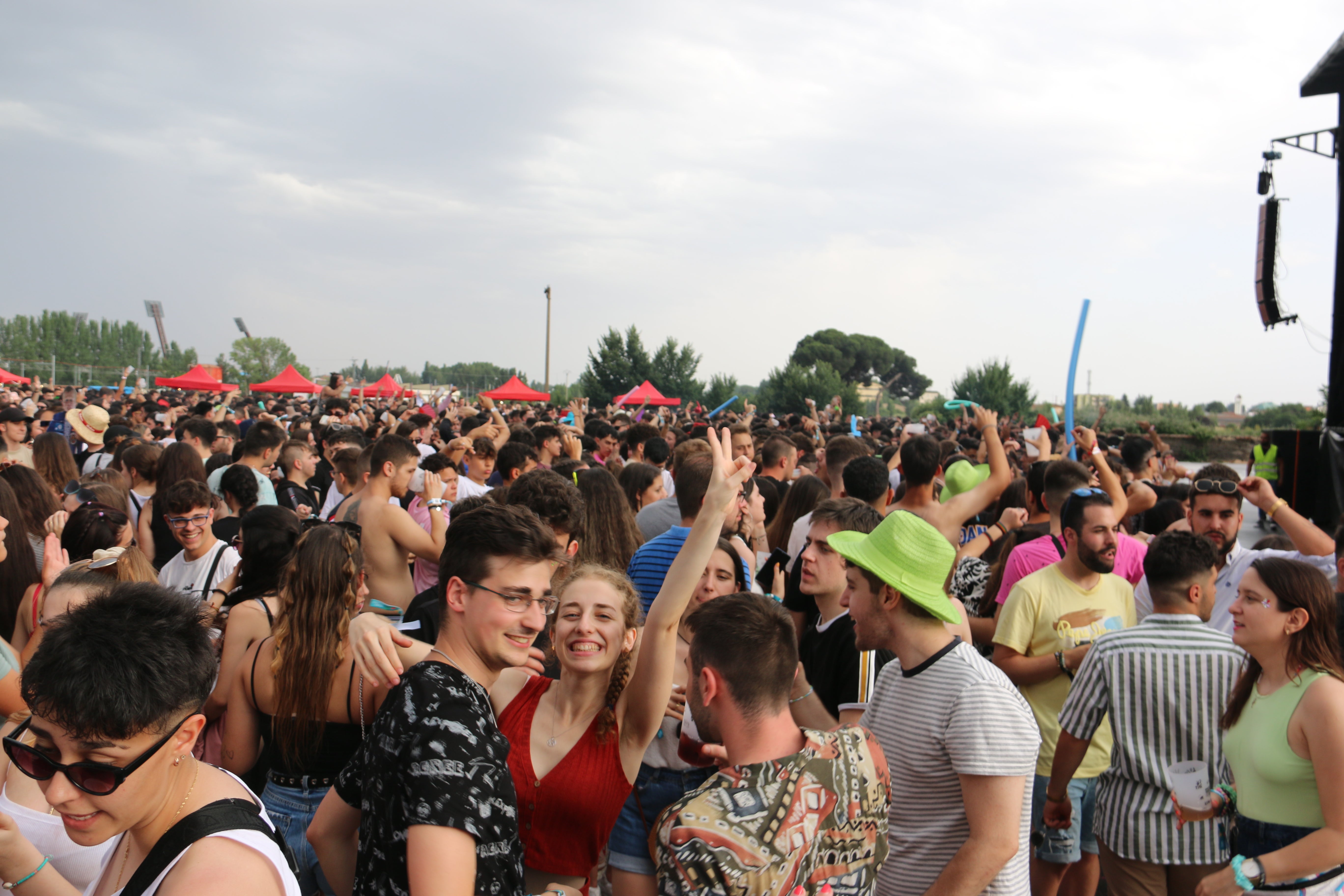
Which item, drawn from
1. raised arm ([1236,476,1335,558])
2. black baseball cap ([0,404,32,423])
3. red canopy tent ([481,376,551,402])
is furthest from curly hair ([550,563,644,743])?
red canopy tent ([481,376,551,402])

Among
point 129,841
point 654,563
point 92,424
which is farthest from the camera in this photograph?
point 92,424

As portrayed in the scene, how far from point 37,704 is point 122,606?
0.21m

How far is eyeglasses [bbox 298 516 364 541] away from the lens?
3.09 meters

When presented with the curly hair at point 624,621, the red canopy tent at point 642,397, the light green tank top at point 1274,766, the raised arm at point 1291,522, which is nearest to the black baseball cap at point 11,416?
the curly hair at point 624,621

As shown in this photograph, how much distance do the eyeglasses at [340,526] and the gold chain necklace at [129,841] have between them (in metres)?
1.42

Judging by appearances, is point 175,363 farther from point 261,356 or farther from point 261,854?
point 261,854

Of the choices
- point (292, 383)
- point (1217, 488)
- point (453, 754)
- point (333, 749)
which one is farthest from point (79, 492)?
point (292, 383)

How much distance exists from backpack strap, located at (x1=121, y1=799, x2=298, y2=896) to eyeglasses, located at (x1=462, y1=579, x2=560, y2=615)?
2.32ft

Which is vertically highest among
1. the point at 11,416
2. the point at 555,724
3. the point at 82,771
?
the point at 11,416

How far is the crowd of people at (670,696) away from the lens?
1.65 m

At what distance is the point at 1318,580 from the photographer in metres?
2.74

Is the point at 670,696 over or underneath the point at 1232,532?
underneath

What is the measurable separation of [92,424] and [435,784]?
9.47 meters

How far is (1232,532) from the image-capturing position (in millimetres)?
4582
